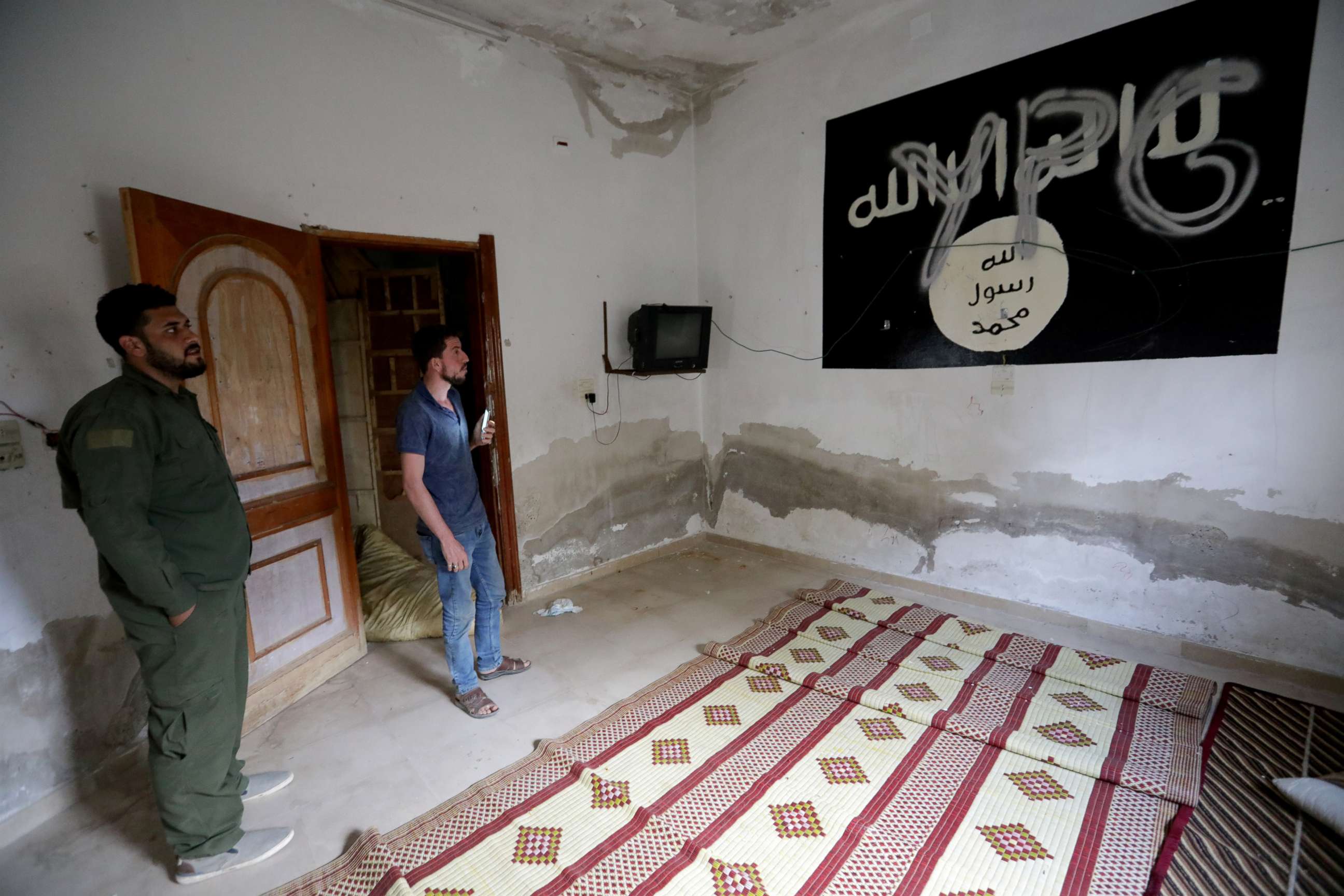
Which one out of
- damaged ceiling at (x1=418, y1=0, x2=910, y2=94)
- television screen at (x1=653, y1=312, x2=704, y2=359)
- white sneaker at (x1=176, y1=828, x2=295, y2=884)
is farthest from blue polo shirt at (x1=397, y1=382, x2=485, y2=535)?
damaged ceiling at (x1=418, y1=0, x2=910, y2=94)

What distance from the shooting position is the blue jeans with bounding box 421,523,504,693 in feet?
7.85

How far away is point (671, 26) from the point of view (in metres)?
3.31

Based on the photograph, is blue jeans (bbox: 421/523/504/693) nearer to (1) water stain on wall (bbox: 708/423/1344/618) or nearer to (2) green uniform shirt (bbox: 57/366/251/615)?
(2) green uniform shirt (bbox: 57/366/251/615)

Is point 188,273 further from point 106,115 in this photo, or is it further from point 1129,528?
point 1129,528

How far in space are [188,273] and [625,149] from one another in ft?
8.62

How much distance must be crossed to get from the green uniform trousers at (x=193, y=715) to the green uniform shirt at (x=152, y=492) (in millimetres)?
61

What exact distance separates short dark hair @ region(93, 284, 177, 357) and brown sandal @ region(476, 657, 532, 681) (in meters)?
1.77

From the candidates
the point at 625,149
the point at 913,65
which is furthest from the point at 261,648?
the point at 913,65

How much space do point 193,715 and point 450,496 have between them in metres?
1.00

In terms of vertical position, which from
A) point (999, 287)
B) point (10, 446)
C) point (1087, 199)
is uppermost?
point (1087, 199)

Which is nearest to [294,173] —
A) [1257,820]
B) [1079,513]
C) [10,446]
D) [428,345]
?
[428,345]

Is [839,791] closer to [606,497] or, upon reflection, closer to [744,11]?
[606,497]

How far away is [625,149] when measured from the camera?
3938mm

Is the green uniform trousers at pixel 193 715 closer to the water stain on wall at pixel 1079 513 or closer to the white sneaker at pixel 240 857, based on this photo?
the white sneaker at pixel 240 857
